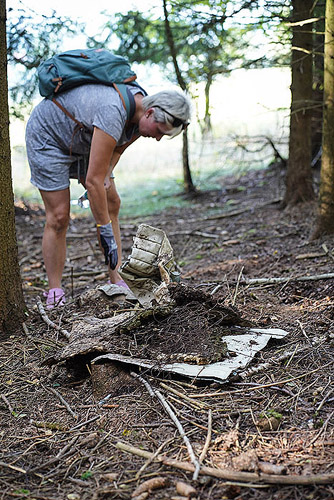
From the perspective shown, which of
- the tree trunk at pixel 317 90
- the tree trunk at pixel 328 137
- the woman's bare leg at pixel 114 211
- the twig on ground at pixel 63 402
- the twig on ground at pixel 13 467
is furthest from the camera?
the tree trunk at pixel 317 90

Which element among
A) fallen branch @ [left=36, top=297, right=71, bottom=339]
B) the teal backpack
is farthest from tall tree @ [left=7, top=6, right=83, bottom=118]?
fallen branch @ [left=36, top=297, right=71, bottom=339]

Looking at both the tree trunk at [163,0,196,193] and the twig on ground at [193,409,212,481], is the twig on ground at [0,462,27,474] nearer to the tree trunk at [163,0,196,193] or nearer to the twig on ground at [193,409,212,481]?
the twig on ground at [193,409,212,481]

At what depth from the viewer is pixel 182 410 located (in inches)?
83.7

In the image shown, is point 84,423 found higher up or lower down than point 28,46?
lower down

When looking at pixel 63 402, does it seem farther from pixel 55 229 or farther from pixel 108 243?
pixel 55 229

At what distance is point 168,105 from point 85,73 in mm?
655

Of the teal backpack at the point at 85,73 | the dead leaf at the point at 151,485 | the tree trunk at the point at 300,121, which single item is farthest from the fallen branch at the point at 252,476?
the tree trunk at the point at 300,121

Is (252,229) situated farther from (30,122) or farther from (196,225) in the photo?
(30,122)

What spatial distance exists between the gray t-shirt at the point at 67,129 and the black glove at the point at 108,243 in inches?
17.9

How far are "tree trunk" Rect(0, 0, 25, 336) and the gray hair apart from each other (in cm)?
97

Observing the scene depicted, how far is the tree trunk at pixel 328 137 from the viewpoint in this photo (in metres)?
4.20

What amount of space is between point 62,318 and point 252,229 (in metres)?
3.59

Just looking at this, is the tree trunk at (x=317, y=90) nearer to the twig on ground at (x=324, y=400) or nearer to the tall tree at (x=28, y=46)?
the tall tree at (x=28, y=46)

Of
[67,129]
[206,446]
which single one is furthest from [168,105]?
[206,446]
